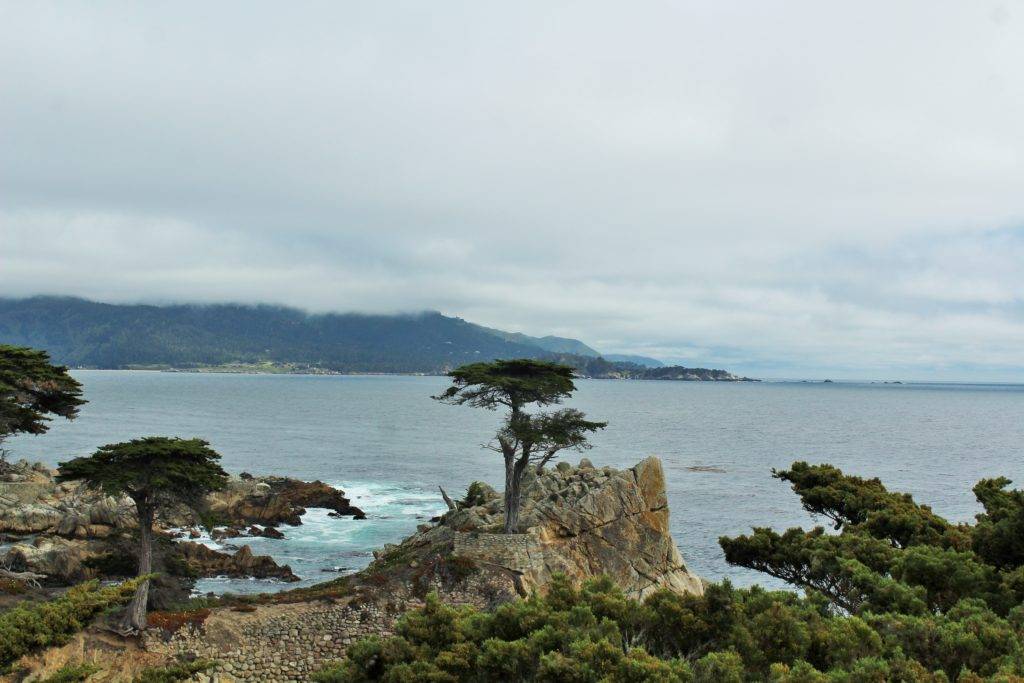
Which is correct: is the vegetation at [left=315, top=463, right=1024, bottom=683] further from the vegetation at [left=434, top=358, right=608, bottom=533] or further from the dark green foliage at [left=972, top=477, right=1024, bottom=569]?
the vegetation at [left=434, top=358, right=608, bottom=533]

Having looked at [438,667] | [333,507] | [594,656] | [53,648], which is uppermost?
[594,656]

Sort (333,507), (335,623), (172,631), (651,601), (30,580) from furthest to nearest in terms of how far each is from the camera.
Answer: (333,507)
(30,580)
(335,623)
(172,631)
(651,601)

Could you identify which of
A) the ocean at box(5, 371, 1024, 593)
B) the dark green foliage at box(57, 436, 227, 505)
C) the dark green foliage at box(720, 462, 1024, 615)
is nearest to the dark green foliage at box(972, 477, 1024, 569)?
the dark green foliage at box(720, 462, 1024, 615)

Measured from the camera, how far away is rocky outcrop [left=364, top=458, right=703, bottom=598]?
27.0 meters

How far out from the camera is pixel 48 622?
14.2 metres

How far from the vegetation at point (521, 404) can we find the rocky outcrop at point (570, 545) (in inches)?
63.8

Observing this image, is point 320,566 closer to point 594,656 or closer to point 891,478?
point 594,656

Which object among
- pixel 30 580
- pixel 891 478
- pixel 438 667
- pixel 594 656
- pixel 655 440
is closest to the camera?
pixel 594 656

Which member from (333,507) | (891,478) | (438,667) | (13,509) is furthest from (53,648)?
(891,478)

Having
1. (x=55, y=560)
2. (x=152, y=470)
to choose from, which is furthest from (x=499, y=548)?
(x=55, y=560)

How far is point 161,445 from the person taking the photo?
71.4 feet

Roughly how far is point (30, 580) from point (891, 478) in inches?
2524

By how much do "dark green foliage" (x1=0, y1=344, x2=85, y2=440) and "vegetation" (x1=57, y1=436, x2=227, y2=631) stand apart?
5188 millimetres

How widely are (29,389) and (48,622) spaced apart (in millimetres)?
15264
